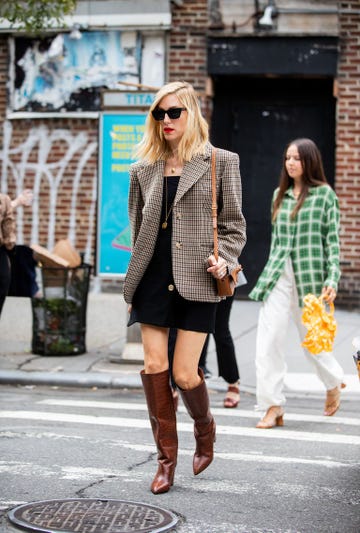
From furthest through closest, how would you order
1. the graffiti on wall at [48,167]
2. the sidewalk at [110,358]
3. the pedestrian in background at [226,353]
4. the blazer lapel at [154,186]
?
the graffiti on wall at [48,167]
the sidewalk at [110,358]
the pedestrian in background at [226,353]
the blazer lapel at [154,186]

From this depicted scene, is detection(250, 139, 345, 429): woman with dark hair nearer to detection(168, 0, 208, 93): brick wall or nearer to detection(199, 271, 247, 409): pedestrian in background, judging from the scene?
detection(199, 271, 247, 409): pedestrian in background

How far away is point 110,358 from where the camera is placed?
33.6 feet

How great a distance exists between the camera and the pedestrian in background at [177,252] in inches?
208

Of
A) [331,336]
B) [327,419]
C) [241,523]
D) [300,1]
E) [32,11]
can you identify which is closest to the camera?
[241,523]

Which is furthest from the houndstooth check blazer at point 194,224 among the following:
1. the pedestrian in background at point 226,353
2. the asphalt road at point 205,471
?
the pedestrian in background at point 226,353

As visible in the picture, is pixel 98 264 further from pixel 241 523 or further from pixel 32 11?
pixel 241 523

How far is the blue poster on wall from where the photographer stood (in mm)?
10234

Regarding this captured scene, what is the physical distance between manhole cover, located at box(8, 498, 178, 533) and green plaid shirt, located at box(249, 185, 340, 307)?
2.82 m

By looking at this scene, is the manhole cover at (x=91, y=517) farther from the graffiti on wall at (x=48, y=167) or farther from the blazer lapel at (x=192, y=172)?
the graffiti on wall at (x=48, y=167)

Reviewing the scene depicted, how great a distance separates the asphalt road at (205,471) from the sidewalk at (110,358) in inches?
35.8

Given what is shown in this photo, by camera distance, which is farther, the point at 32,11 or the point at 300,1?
the point at 300,1

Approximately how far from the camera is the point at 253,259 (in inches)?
581

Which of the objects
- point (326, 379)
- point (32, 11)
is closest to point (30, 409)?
point (326, 379)

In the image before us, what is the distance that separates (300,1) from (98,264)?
5.48 m
